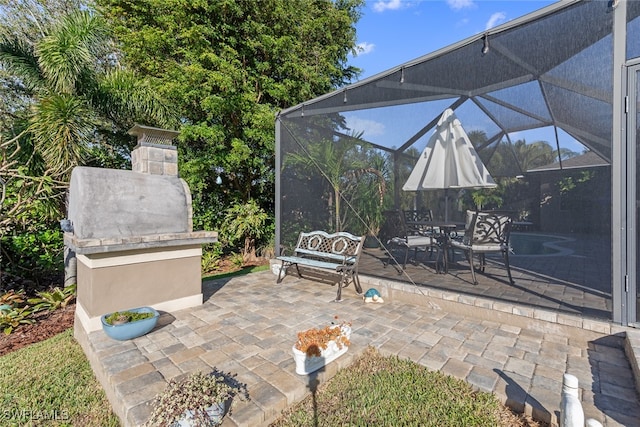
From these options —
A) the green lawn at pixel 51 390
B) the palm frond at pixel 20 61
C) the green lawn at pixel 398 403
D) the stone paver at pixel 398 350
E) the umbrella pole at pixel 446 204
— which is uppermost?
the palm frond at pixel 20 61

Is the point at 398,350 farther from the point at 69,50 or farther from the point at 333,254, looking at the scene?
the point at 69,50

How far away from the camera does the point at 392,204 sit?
15.5 ft

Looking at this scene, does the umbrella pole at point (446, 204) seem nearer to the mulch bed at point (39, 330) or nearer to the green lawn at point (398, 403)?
the green lawn at point (398, 403)

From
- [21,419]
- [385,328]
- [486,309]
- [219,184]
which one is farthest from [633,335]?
[219,184]

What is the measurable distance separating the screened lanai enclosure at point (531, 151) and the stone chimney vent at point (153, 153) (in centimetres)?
302

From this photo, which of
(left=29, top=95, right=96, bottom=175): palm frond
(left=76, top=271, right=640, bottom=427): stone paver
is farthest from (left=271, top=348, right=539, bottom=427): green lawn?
(left=29, top=95, right=96, bottom=175): palm frond

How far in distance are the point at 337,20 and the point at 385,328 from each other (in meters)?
8.89

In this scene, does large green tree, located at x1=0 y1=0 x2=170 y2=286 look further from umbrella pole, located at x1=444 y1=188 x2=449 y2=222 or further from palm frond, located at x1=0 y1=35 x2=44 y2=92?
umbrella pole, located at x1=444 y1=188 x2=449 y2=222

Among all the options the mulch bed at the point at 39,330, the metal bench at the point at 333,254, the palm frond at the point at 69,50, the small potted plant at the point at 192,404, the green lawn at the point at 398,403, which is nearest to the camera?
the small potted plant at the point at 192,404

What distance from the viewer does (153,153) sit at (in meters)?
3.85

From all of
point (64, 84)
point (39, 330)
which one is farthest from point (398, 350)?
point (64, 84)

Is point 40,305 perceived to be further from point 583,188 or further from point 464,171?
point 583,188

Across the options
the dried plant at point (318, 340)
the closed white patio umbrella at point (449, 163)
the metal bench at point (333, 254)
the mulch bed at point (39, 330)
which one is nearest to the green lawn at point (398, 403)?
the dried plant at point (318, 340)
